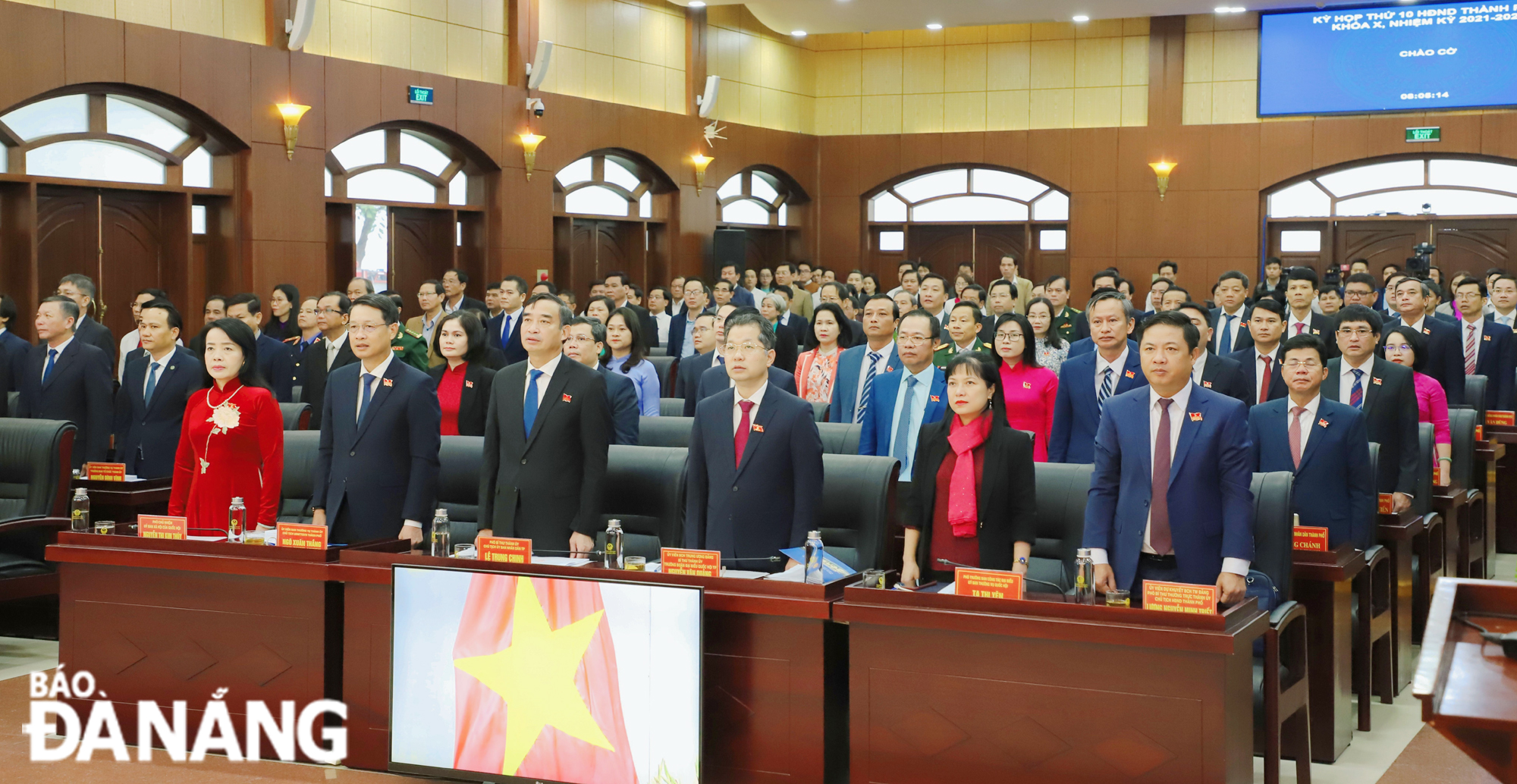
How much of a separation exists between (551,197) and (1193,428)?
1103 centimetres

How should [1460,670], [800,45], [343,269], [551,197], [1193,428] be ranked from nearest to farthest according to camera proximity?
1. [1460,670]
2. [1193,428]
3. [343,269]
4. [551,197]
5. [800,45]

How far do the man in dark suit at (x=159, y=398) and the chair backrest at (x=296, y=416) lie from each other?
45 cm

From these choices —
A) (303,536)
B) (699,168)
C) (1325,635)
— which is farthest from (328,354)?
(699,168)

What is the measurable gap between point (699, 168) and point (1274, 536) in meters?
12.3

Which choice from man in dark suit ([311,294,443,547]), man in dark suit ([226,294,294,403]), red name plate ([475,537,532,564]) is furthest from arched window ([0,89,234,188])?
red name plate ([475,537,532,564])

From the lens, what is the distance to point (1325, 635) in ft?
14.3

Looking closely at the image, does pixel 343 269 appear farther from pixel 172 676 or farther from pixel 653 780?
pixel 653 780

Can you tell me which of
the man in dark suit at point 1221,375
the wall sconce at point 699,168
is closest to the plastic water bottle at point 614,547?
the man in dark suit at point 1221,375

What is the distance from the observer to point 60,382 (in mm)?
6375

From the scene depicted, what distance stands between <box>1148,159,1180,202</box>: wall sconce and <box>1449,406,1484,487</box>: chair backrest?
33.8 feet

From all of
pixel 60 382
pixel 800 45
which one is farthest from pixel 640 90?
pixel 60 382

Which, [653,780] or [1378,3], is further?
[1378,3]

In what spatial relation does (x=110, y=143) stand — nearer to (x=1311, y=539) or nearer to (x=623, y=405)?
(x=623, y=405)

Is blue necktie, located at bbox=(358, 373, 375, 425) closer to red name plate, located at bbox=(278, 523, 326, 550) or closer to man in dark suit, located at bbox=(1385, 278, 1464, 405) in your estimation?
red name plate, located at bbox=(278, 523, 326, 550)
